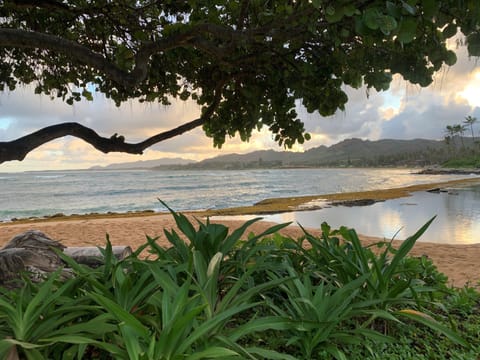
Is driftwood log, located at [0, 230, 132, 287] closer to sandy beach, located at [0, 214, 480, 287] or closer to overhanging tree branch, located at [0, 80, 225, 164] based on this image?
overhanging tree branch, located at [0, 80, 225, 164]

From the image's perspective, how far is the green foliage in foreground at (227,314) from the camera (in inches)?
45.7

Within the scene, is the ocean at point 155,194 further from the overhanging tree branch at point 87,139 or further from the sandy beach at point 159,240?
the overhanging tree branch at point 87,139

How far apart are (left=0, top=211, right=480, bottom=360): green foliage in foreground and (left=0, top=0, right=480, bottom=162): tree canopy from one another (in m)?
1.17

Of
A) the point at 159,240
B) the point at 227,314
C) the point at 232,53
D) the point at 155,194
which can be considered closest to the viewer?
the point at 227,314

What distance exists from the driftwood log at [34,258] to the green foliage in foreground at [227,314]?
131 centimetres

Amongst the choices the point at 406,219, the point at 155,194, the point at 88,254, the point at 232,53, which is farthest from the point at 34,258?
the point at 155,194

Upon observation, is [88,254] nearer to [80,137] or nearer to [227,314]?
[80,137]

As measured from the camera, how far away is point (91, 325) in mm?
1210

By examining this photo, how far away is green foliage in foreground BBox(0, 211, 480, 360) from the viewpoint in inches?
45.7

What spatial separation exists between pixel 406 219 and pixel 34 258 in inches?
511

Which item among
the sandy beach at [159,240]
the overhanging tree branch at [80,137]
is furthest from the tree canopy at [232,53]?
the sandy beach at [159,240]

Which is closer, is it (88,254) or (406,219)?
(88,254)

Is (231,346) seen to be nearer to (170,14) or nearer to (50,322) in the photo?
(50,322)

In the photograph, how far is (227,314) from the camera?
1225 millimetres
